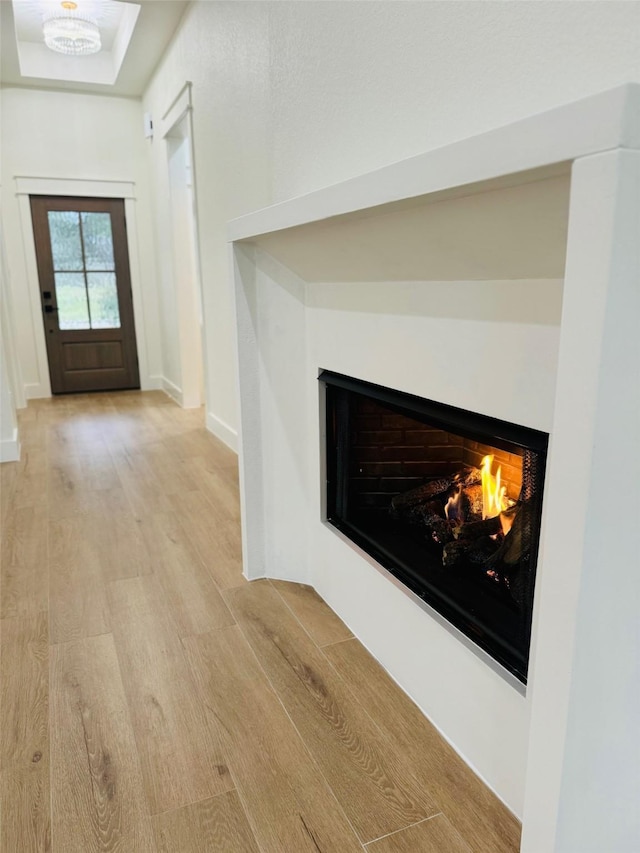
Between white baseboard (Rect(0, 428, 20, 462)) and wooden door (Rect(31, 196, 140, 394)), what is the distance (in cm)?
231

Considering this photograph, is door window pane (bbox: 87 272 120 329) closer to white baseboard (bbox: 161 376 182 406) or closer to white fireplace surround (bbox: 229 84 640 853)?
white baseboard (bbox: 161 376 182 406)

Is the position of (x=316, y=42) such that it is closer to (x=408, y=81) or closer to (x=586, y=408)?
(x=408, y=81)

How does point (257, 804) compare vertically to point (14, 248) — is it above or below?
below

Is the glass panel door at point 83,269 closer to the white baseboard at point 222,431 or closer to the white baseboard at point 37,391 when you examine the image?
the white baseboard at point 37,391

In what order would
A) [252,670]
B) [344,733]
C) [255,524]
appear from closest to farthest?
[344,733], [252,670], [255,524]

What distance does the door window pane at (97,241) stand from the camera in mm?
5633

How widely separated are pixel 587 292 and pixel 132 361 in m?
5.79

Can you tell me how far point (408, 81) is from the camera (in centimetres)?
145

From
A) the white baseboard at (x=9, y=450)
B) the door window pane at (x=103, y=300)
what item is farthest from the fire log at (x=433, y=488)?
the door window pane at (x=103, y=300)

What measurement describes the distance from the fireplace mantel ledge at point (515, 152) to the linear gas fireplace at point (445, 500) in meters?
0.45

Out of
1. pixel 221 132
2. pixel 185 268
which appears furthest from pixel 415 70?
pixel 185 268

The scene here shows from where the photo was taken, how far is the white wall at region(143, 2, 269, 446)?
285 centimetres

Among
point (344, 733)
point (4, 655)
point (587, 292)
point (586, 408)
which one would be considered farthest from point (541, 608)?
point (4, 655)

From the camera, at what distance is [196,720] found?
144 centimetres
